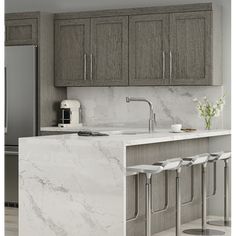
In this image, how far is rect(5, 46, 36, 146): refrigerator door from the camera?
6.34 m

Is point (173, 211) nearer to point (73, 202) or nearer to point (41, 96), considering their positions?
point (73, 202)

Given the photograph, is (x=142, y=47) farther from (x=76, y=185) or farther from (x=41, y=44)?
(x=76, y=185)

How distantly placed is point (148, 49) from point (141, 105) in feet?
2.30

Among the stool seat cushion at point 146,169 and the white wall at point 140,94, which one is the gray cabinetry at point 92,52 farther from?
the stool seat cushion at point 146,169

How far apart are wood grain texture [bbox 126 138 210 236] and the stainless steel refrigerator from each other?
1832mm

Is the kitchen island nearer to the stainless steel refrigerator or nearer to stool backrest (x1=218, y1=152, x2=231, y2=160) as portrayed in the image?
stool backrest (x1=218, y1=152, x2=231, y2=160)

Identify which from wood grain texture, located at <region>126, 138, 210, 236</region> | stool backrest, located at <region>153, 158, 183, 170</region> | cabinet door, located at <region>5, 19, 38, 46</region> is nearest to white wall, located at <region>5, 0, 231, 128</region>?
wood grain texture, located at <region>126, 138, 210, 236</region>

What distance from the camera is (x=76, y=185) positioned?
13.4 feet

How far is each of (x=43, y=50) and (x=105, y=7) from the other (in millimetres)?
896

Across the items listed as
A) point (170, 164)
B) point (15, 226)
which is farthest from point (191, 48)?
point (15, 226)

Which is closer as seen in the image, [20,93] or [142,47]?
[142,47]

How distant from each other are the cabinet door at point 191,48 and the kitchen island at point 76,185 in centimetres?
153

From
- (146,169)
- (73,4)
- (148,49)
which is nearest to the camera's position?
(146,169)

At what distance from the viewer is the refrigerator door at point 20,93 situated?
6340mm
